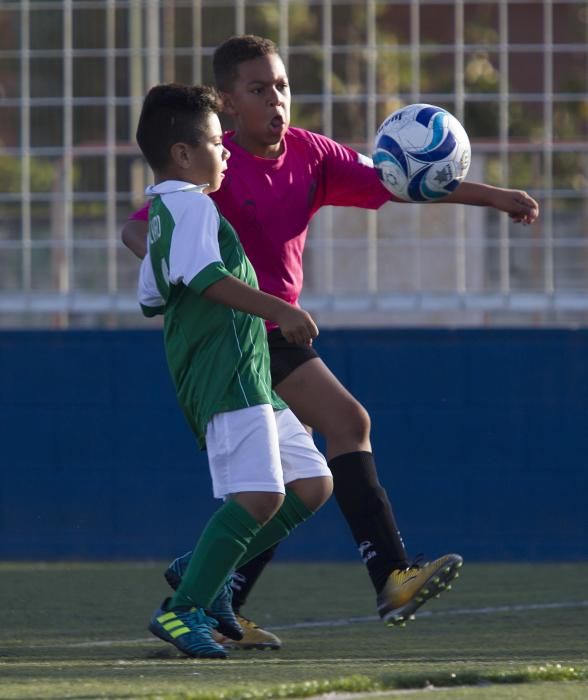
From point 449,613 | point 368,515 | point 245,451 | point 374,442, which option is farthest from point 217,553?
point 374,442

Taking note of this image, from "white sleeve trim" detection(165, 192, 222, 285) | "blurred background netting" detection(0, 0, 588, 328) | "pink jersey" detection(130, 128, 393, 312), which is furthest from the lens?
"blurred background netting" detection(0, 0, 588, 328)

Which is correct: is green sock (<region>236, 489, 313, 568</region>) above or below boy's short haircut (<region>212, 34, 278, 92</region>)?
below

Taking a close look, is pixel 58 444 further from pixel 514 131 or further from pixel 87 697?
pixel 514 131

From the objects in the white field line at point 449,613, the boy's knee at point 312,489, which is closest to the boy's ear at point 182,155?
the boy's knee at point 312,489

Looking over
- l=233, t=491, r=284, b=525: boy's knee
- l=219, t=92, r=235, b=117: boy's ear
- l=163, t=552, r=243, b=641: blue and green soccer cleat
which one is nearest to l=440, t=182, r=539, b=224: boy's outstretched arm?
l=219, t=92, r=235, b=117: boy's ear

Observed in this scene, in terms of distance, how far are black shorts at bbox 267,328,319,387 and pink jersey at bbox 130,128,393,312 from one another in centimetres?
14

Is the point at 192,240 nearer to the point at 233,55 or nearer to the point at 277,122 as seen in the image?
the point at 277,122

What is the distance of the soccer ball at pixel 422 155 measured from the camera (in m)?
5.14

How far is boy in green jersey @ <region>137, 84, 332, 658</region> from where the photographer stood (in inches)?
177

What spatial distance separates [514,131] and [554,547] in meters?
15.9

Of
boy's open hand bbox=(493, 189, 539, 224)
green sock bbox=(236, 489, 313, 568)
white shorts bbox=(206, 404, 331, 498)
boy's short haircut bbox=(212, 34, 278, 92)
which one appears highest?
boy's short haircut bbox=(212, 34, 278, 92)

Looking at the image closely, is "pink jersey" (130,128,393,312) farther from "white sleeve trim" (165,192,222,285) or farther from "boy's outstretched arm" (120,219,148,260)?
"white sleeve trim" (165,192,222,285)

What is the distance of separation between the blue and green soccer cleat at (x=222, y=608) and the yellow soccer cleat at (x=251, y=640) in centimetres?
5

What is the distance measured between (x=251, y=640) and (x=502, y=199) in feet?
5.29
